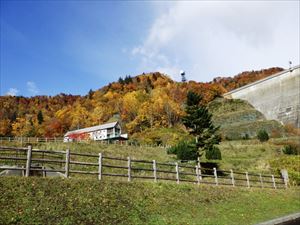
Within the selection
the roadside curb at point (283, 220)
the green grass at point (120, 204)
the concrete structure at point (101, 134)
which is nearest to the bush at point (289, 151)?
the green grass at point (120, 204)

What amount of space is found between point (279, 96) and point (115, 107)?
5515cm

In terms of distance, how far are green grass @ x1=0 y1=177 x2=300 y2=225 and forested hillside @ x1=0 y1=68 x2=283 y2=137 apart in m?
79.2

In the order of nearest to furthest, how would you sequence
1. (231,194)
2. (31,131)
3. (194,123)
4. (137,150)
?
1. (231,194)
2. (194,123)
3. (137,150)
4. (31,131)

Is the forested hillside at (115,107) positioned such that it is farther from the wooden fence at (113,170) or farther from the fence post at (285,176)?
the fence post at (285,176)

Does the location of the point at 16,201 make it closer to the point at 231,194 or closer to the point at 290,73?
the point at 231,194

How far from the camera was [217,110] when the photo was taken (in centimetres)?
10994

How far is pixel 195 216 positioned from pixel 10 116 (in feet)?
409

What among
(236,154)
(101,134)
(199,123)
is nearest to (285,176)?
(199,123)

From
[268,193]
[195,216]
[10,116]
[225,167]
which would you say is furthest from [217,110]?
[195,216]

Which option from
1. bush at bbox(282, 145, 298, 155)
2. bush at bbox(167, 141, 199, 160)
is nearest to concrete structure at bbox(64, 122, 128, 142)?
bush at bbox(167, 141, 199, 160)

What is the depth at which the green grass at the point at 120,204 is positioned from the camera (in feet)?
38.9

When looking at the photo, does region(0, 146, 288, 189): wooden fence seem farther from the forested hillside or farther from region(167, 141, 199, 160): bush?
the forested hillside

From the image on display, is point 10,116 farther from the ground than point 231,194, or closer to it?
farther from the ground

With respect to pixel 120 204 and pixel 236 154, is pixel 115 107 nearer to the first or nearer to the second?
pixel 236 154
